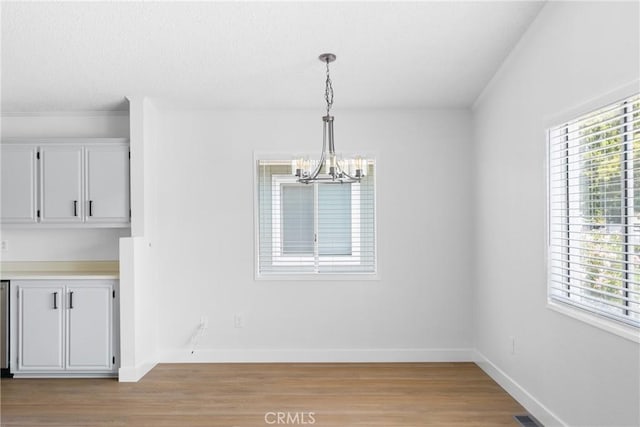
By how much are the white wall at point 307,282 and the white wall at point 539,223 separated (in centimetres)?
34

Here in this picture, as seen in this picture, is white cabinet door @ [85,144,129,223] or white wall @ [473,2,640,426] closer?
white wall @ [473,2,640,426]

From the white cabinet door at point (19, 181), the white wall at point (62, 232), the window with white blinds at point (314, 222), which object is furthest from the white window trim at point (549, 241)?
the white cabinet door at point (19, 181)

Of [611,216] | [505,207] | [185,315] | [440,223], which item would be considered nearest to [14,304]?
[185,315]

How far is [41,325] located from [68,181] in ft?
4.46

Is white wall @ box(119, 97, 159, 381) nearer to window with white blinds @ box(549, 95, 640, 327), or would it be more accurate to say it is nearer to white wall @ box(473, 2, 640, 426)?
white wall @ box(473, 2, 640, 426)

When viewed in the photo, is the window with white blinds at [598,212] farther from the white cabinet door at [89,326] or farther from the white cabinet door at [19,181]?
the white cabinet door at [19,181]

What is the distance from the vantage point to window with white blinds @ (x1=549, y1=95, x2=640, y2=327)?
2383 mm

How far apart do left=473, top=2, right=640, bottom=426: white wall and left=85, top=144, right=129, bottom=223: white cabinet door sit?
3457 millimetres

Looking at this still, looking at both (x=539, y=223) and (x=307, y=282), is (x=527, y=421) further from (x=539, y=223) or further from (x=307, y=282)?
(x=307, y=282)

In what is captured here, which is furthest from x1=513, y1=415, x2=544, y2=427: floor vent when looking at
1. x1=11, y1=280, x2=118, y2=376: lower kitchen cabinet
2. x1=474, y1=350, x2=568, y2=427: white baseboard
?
x1=11, y1=280, x2=118, y2=376: lower kitchen cabinet

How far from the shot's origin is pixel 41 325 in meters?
4.08

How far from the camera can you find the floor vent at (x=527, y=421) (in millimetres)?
3092

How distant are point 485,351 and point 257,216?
8.50 ft

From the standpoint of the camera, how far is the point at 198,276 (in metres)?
4.59
